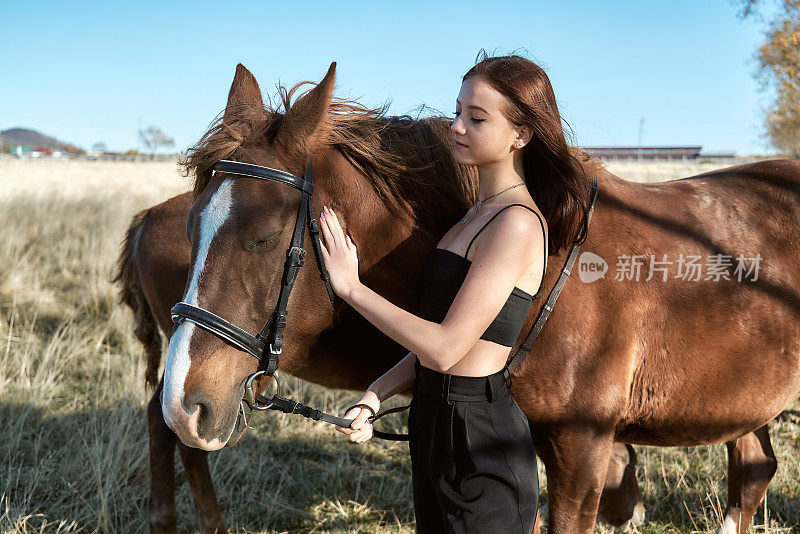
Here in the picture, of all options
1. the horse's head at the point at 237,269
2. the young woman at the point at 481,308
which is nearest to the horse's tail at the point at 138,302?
the horse's head at the point at 237,269

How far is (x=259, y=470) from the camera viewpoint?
13.6 ft

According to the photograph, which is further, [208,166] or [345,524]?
[345,524]

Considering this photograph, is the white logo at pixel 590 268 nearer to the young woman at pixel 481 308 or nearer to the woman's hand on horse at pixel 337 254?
the young woman at pixel 481 308

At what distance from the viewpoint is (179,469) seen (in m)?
4.25

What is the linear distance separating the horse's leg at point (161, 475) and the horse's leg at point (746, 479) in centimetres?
319

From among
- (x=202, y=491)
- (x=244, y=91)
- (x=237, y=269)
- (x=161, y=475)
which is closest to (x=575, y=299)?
(x=237, y=269)

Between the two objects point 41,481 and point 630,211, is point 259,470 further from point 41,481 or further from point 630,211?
point 630,211

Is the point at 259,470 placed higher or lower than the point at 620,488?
lower

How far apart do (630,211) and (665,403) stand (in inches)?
32.0

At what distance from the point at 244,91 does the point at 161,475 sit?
2344mm

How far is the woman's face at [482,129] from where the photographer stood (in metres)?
1.86

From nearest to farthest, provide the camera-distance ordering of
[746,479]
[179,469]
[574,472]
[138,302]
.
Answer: [574,472]
[746,479]
[138,302]
[179,469]

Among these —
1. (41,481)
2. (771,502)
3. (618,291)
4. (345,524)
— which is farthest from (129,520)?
(771,502)

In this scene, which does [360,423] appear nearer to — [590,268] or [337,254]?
[337,254]
